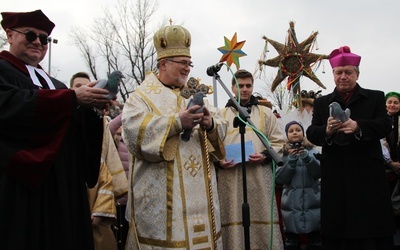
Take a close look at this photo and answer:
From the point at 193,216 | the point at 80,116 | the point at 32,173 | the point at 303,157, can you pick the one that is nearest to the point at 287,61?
the point at 303,157

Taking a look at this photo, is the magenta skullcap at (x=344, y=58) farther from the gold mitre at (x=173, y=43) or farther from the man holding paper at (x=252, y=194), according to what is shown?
the gold mitre at (x=173, y=43)

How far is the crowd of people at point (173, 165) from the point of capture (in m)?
2.98

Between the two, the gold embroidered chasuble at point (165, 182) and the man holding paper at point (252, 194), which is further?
the man holding paper at point (252, 194)

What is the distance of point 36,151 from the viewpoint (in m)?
2.99

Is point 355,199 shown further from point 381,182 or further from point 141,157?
point 141,157

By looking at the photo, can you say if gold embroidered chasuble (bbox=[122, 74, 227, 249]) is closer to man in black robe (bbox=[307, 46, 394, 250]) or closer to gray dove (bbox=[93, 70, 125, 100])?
gray dove (bbox=[93, 70, 125, 100])

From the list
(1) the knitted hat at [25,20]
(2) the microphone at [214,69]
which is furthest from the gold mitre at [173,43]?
(1) the knitted hat at [25,20]

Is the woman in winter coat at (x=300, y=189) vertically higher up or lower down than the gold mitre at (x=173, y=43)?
lower down

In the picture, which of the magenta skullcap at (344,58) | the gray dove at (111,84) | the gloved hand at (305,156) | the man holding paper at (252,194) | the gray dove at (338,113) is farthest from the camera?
the gloved hand at (305,156)

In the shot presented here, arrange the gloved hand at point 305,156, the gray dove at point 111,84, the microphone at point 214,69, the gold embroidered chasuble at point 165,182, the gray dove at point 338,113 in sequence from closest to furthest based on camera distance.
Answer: the gray dove at point 111,84 < the gold embroidered chasuble at point 165,182 < the gray dove at point 338,113 < the microphone at point 214,69 < the gloved hand at point 305,156

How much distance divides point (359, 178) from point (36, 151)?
9.40 feet

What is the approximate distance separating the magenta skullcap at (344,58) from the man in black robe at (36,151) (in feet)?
8.09

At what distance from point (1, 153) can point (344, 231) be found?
301 centimetres

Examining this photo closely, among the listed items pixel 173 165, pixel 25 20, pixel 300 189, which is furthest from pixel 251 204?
pixel 25 20
